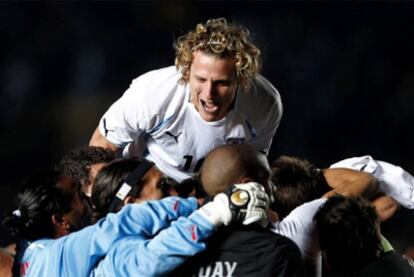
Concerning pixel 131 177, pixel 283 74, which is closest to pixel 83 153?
pixel 131 177

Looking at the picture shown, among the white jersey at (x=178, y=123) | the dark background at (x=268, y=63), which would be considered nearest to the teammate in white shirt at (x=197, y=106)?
the white jersey at (x=178, y=123)

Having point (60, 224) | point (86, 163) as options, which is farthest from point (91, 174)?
point (60, 224)

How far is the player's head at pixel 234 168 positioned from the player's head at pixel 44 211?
579 mm

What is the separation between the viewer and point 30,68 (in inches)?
185

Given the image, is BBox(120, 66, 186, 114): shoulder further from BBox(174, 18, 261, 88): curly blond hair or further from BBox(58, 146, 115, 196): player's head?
BBox(58, 146, 115, 196): player's head

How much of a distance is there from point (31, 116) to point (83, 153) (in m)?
1.45

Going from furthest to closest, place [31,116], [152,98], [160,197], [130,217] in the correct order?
1. [31,116]
2. [152,98]
3. [160,197]
4. [130,217]

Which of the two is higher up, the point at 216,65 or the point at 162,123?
the point at 216,65

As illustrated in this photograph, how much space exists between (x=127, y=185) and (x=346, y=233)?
0.61 m

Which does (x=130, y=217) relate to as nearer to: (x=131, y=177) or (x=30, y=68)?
(x=131, y=177)

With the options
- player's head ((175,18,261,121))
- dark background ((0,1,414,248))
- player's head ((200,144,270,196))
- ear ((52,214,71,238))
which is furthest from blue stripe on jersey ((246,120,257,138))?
dark background ((0,1,414,248))

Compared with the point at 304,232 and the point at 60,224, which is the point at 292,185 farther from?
the point at 60,224

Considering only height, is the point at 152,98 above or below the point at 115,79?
above

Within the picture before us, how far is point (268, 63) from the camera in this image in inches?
189
